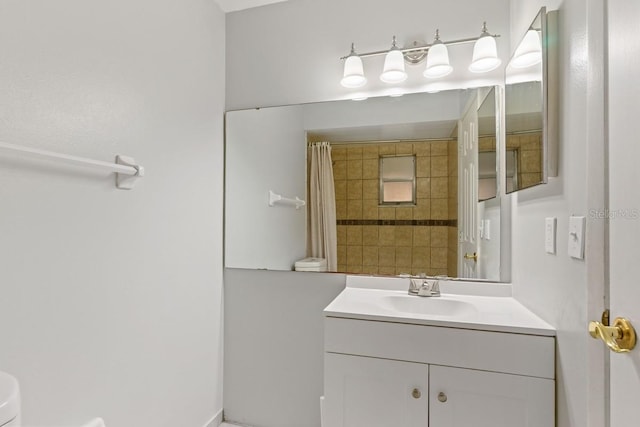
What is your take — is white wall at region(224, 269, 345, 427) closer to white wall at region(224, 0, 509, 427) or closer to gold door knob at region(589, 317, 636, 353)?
white wall at region(224, 0, 509, 427)

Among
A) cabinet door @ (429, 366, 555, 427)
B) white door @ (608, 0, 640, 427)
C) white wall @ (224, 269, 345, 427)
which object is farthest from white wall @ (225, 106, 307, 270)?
white door @ (608, 0, 640, 427)

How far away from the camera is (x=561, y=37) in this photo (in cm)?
114

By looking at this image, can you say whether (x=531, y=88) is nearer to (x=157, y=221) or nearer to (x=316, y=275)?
(x=316, y=275)

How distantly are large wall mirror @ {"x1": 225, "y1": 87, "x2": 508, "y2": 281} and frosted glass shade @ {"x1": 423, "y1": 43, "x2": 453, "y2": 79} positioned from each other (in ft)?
0.37

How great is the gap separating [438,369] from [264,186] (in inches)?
52.4

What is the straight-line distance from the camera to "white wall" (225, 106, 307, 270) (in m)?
2.03

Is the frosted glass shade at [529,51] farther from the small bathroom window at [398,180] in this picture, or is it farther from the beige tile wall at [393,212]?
the small bathroom window at [398,180]

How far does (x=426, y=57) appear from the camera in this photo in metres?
1.81

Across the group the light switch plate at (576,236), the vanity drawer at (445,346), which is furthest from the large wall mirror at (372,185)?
the light switch plate at (576,236)

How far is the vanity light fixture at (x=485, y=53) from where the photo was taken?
65.7 inches

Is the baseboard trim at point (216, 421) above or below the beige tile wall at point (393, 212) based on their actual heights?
below

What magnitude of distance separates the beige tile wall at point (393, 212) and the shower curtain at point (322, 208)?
3cm

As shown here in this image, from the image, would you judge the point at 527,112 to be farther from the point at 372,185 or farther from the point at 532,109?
the point at 372,185

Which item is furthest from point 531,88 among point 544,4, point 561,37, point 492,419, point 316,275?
point 316,275
